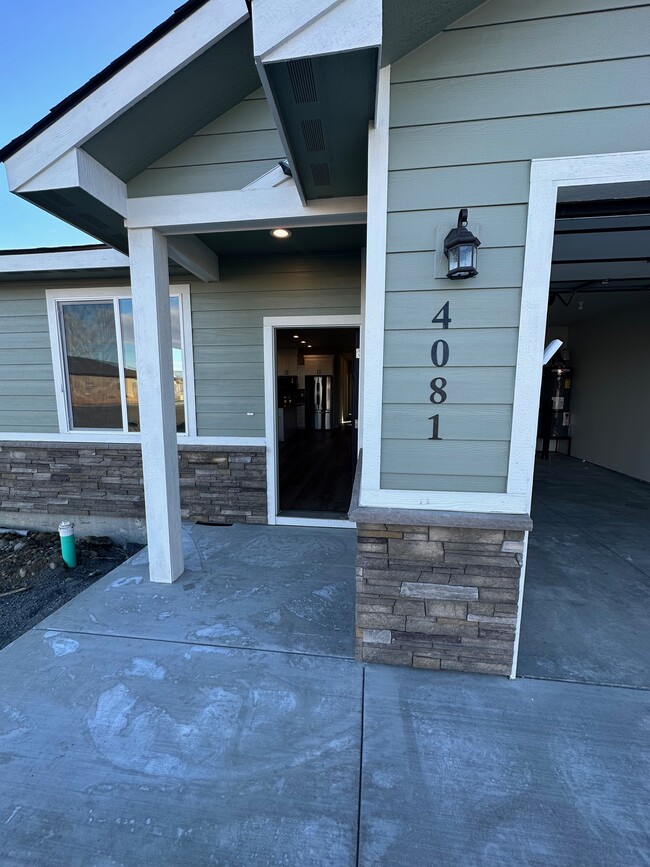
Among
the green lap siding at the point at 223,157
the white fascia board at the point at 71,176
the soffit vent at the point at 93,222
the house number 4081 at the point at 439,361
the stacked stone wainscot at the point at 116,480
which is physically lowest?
the stacked stone wainscot at the point at 116,480

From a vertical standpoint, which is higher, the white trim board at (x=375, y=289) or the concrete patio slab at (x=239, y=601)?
the white trim board at (x=375, y=289)

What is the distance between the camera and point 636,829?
1310 millimetres

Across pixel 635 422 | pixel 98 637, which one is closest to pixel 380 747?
pixel 98 637

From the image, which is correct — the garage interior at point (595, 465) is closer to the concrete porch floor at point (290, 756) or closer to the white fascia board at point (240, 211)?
the concrete porch floor at point (290, 756)

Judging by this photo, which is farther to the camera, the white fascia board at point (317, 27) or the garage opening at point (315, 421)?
the garage opening at point (315, 421)

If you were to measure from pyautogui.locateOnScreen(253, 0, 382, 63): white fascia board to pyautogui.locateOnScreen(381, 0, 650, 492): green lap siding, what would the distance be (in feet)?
1.47

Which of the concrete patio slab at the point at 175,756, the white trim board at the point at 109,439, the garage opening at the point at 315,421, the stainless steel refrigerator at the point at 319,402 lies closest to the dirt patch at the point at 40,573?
the concrete patio slab at the point at 175,756

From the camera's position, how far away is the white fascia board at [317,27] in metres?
1.29

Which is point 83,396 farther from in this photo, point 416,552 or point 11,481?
point 416,552

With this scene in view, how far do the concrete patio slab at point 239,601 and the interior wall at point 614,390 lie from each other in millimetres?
5445

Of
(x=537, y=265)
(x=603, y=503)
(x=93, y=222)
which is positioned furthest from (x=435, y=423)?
(x=603, y=503)

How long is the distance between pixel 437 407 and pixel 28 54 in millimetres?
16073

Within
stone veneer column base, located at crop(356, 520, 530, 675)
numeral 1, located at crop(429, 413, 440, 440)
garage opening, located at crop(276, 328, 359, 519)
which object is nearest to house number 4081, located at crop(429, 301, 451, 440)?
numeral 1, located at crop(429, 413, 440, 440)

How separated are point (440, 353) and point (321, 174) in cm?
112
